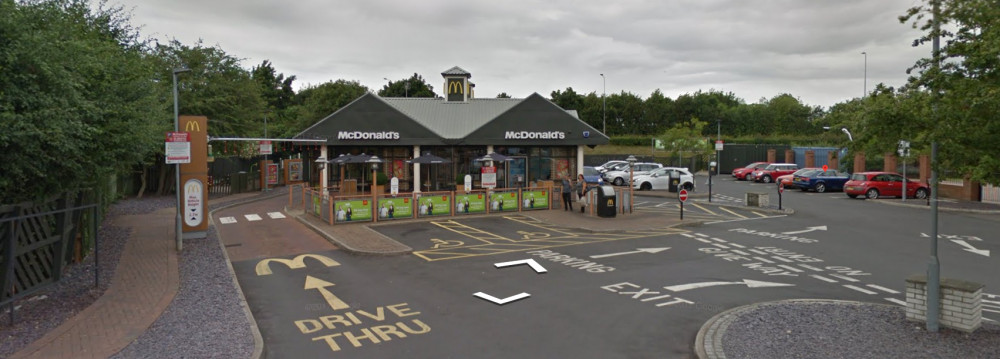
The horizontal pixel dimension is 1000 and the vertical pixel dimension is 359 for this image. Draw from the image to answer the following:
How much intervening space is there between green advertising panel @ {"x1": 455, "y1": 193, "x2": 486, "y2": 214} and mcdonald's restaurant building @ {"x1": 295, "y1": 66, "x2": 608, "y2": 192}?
5412mm

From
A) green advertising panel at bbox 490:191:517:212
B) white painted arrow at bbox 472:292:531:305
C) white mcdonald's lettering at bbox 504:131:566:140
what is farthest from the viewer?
white mcdonald's lettering at bbox 504:131:566:140

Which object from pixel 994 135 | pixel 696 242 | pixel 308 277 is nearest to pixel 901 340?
pixel 994 135

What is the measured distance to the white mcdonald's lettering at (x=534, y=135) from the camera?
2953cm

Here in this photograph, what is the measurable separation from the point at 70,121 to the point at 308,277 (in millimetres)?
5144

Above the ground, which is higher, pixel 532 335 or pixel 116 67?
pixel 116 67

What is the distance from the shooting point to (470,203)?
23.7 meters

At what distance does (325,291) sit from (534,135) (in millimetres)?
19206

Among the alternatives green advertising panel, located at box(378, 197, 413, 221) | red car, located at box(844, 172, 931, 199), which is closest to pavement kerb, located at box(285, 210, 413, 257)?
green advertising panel, located at box(378, 197, 413, 221)

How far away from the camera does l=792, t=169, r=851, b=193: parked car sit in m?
35.9

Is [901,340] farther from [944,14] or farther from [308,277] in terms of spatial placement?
[308,277]

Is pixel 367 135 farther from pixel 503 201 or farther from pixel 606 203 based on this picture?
pixel 606 203

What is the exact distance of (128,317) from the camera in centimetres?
955

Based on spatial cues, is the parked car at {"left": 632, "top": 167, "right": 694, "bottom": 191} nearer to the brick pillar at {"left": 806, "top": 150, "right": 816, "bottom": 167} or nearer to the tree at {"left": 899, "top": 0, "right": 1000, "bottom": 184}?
the brick pillar at {"left": 806, "top": 150, "right": 816, "bottom": 167}

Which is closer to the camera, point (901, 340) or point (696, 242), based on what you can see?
point (901, 340)
